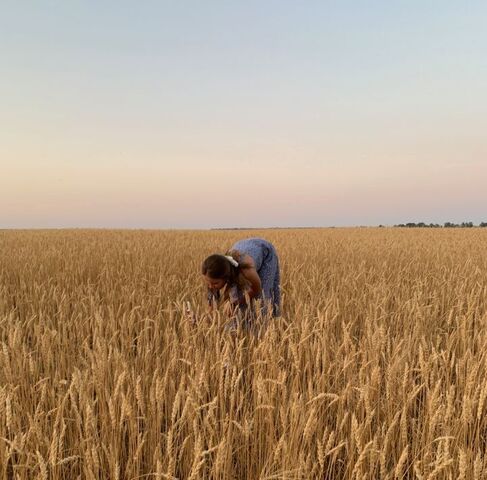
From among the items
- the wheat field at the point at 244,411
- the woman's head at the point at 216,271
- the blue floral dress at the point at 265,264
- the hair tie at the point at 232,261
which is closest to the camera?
the wheat field at the point at 244,411

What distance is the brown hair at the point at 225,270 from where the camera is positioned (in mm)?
3005

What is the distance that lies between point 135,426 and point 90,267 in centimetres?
497

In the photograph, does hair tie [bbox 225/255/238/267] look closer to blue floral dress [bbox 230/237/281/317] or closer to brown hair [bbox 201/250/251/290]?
brown hair [bbox 201/250/251/290]

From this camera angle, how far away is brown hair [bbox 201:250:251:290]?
3005 millimetres

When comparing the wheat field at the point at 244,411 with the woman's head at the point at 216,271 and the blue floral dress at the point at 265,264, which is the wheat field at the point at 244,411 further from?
the blue floral dress at the point at 265,264

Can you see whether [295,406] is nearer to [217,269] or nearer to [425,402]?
[425,402]

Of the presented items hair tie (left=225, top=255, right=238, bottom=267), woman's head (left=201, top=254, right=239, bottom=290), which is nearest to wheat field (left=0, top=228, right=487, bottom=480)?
woman's head (left=201, top=254, right=239, bottom=290)

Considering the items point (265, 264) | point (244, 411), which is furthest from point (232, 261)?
point (244, 411)

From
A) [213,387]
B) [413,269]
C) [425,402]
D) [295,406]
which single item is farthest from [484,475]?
[413,269]

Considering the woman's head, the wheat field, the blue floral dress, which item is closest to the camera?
the wheat field

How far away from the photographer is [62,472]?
1.67 m

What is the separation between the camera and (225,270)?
9.93 ft

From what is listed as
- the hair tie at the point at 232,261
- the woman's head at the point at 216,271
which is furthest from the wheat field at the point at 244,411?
the hair tie at the point at 232,261

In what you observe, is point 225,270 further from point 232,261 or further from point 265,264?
point 265,264
